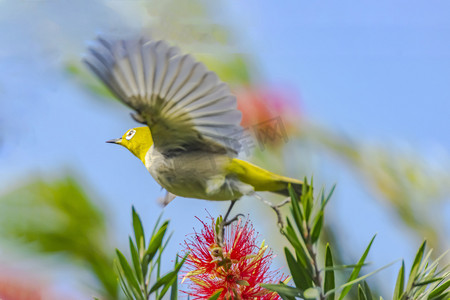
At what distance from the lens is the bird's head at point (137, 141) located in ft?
2.54

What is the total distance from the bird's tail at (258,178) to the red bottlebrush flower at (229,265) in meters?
0.09

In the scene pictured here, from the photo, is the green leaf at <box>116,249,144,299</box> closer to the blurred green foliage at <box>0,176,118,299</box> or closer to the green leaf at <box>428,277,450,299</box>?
the green leaf at <box>428,277,450,299</box>

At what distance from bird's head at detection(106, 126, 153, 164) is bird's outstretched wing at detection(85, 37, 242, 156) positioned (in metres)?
0.06

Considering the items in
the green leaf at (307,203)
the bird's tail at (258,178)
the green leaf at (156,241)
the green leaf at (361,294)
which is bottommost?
the green leaf at (361,294)

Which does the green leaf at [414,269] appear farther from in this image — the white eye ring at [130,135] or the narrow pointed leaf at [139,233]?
the white eye ring at [130,135]

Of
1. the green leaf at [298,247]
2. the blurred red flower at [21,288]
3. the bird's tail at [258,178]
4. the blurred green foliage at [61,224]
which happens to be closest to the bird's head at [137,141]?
the bird's tail at [258,178]

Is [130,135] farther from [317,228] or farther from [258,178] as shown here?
[317,228]

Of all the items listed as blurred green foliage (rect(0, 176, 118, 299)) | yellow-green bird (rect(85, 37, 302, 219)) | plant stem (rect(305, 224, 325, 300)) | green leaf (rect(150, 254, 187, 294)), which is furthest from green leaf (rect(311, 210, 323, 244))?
blurred green foliage (rect(0, 176, 118, 299))

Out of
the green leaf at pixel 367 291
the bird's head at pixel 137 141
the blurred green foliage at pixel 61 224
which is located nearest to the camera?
the green leaf at pixel 367 291

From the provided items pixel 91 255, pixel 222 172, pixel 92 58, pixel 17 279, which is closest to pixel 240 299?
pixel 222 172

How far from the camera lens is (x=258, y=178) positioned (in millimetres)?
738

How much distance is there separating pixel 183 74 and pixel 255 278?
249mm

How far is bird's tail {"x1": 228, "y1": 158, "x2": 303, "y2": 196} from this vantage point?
0.72 metres

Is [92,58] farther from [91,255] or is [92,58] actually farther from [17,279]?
[91,255]
